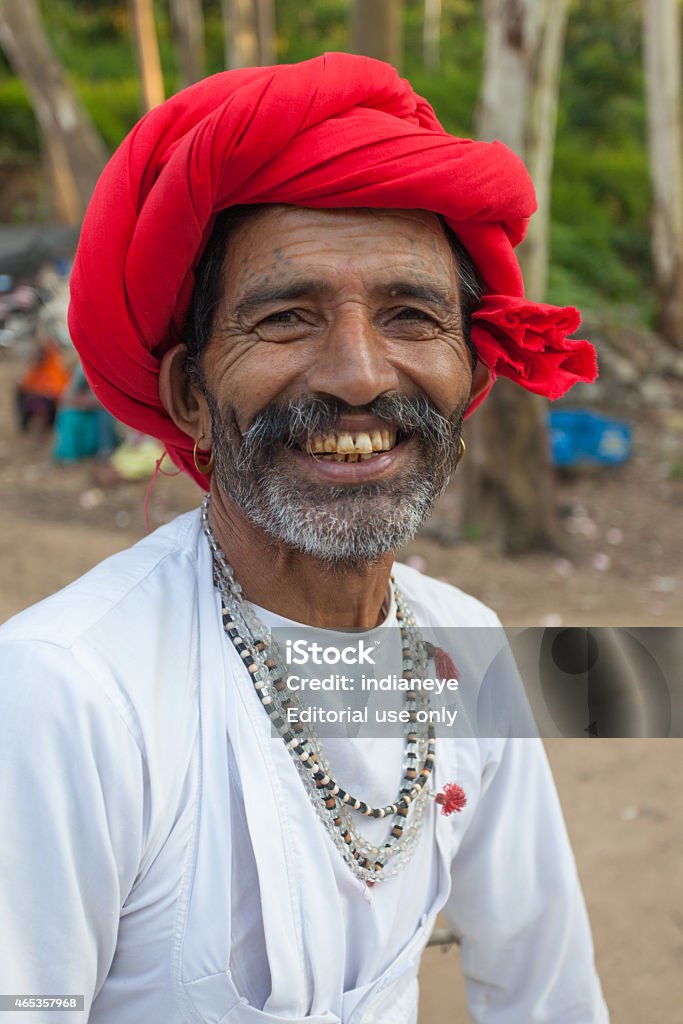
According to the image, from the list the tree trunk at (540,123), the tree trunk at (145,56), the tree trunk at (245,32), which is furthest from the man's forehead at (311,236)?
the tree trunk at (145,56)

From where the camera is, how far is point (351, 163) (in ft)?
5.30

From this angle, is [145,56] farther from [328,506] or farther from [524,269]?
[328,506]

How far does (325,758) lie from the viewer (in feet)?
5.66

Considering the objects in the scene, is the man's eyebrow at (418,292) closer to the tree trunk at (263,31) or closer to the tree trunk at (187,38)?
the tree trunk at (187,38)

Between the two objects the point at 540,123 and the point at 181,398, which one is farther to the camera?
the point at 540,123

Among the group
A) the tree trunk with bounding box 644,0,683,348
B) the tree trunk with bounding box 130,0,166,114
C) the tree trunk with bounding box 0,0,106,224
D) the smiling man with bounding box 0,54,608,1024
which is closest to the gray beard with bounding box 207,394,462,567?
the smiling man with bounding box 0,54,608,1024

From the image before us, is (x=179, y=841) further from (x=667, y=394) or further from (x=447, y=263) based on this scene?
(x=667, y=394)

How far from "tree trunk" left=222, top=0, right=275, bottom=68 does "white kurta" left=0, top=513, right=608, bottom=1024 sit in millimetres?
14803

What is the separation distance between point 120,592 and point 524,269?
5.18 meters

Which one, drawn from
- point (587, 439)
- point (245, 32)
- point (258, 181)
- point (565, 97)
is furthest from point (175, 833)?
point (565, 97)

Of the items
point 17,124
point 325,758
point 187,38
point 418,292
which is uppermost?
point 187,38

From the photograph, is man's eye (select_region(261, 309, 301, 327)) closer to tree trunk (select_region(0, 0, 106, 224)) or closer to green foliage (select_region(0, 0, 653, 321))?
tree trunk (select_region(0, 0, 106, 224))

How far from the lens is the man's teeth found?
1.65m

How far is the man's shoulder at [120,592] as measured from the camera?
1.47m
